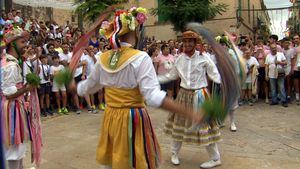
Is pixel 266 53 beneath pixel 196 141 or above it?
above

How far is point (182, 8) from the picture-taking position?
1789 centimetres

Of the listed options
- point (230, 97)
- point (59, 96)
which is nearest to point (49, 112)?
point (59, 96)

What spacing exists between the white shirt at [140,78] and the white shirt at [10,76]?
1135 millimetres

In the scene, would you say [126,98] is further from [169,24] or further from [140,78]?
[169,24]

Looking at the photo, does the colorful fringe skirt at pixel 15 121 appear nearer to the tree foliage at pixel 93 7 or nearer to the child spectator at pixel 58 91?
the child spectator at pixel 58 91

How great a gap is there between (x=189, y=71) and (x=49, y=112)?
532 centimetres

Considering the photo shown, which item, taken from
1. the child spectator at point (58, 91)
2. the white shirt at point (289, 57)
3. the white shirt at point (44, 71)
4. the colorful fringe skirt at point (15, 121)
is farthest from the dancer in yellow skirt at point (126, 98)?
the white shirt at point (289, 57)

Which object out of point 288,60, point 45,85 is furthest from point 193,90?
point 288,60

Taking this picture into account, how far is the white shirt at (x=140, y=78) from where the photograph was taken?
9.84 feet

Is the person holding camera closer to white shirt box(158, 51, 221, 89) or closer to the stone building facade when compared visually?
white shirt box(158, 51, 221, 89)

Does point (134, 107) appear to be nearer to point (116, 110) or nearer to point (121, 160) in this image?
point (116, 110)

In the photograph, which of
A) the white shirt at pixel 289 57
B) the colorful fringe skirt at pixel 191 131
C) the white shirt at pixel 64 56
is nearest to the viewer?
the colorful fringe skirt at pixel 191 131

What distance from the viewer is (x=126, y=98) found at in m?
3.26

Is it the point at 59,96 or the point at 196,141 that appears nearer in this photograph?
the point at 196,141
